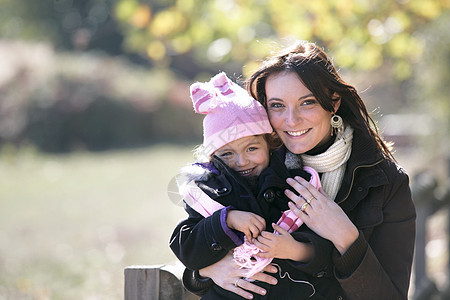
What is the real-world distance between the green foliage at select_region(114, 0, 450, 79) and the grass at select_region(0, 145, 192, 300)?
2.13m

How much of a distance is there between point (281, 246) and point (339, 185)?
0.46 m

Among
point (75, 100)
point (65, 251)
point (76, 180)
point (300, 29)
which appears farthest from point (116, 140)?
point (300, 29)

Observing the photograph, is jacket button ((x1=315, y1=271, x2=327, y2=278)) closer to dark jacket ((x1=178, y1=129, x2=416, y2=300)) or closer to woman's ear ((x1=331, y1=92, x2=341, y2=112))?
dark jacket ((x1=178, y1=129, x2=416, y2=300))

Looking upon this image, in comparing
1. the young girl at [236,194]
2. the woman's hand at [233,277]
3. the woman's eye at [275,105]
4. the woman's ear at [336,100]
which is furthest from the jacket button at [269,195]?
the woman's ear at [336,100]

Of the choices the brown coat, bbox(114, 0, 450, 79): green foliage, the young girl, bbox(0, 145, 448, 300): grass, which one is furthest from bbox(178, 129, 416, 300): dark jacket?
bbox(114, 0, 450, 79): green foliage

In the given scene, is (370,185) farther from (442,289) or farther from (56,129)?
(56,129)

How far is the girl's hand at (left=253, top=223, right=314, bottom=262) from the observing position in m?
2.23

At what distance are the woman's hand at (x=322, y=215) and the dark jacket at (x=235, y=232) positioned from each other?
0.14 feet

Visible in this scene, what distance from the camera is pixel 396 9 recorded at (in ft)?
19.4

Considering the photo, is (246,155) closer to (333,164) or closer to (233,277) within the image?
(333,164)

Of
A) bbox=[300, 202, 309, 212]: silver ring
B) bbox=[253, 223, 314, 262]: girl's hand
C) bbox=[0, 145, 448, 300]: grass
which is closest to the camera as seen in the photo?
bbox=[253, 223, 314, 262]: girl's hand

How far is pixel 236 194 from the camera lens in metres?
2.41

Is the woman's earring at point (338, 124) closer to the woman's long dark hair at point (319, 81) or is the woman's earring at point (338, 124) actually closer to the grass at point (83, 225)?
the woman's long dark hair at point (319, 81)

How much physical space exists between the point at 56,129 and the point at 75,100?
150 centimetres
